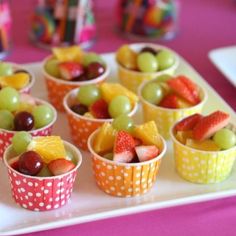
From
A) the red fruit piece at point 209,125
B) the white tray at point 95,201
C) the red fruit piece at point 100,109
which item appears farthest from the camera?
the red fruit piece at point 100,109

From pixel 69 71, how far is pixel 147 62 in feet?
0.51

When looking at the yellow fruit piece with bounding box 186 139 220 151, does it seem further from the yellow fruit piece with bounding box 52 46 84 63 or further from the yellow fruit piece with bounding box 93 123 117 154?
the yellow fruit piece with bounding box 52 46 84 63

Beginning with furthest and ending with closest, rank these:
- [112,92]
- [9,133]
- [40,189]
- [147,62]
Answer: [147,62], [112,92], [9,133], [40,189]

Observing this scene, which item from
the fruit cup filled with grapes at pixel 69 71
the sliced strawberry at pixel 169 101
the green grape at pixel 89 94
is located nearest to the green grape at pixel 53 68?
the fruit cup filled with grapes at pixel 69 71

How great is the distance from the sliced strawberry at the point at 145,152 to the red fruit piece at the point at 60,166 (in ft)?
0.35

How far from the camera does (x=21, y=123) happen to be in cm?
111

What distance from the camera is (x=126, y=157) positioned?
1.03 meters

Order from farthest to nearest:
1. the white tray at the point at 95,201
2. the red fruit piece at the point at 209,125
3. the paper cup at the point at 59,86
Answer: the paper cup at the point at 59,86, the red fruit piece at the point at 209,125, the white tray at the point at 95,201

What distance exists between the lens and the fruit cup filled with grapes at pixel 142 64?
133cm

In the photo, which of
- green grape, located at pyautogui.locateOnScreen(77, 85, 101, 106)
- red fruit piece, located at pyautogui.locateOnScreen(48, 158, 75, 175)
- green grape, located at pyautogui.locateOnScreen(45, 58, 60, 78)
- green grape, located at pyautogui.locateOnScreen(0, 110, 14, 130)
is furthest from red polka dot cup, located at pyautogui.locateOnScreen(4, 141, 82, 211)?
green grape, located at pyautogui.locateOnScreen(45, 58, 60, 78)

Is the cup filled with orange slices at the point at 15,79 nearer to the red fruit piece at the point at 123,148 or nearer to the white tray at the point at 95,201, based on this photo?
the white tray at the point at 95,201

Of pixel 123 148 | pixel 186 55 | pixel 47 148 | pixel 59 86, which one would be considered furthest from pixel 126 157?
pixel 186 55

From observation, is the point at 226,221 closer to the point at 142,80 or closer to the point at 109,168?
the point at 109,168

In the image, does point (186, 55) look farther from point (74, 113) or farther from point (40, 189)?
point (40, 189)
